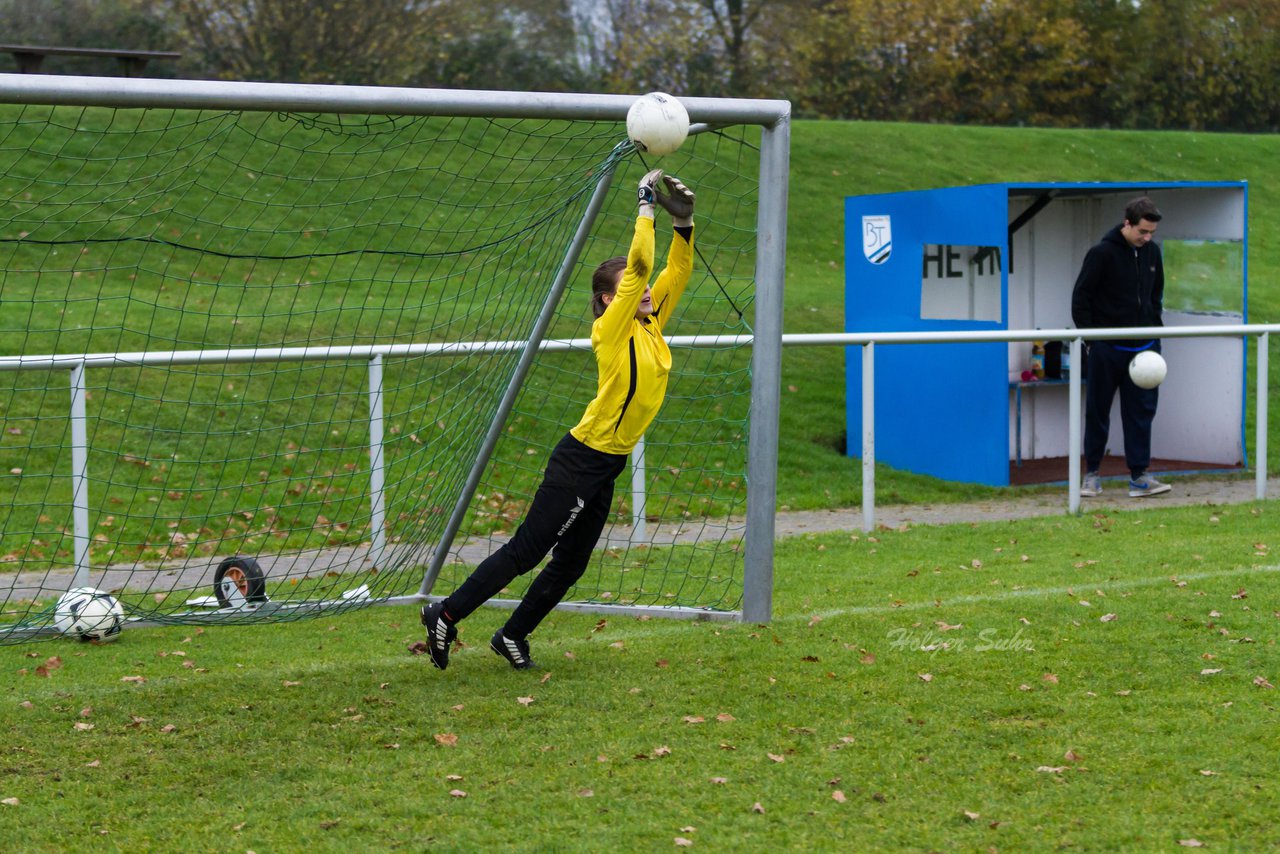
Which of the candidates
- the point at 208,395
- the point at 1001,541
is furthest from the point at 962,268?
the point at 208,395

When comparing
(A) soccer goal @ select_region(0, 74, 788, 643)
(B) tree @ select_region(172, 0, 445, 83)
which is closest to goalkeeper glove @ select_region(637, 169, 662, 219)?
(A) soccer goal @ select_region(0, 74, 788, 643)

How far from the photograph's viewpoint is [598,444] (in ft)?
18.1

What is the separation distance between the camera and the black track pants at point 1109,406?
10.2 metres

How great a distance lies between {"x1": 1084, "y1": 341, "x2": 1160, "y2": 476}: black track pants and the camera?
33.4ft

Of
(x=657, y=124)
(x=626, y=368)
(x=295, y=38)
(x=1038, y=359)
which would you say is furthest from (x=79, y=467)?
(x=295, y=38)

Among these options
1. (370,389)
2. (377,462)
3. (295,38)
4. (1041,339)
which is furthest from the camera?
(295,38)

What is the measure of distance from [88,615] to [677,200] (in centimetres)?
333

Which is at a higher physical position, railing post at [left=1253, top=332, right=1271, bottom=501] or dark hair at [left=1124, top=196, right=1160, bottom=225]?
dark hair at [left=1124, top=196, right=1160, bottom=225]

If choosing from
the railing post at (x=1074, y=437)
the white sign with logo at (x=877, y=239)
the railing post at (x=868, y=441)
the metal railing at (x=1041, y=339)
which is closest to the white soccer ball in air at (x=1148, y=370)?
the metal railing at (x=1041, y=339)

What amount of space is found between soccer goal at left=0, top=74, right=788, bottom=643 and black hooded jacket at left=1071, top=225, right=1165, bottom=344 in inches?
101

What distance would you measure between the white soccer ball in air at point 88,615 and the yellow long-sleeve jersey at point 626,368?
8.13 feet

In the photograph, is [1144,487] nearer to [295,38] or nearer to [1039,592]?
[1039,592]

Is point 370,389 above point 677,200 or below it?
below

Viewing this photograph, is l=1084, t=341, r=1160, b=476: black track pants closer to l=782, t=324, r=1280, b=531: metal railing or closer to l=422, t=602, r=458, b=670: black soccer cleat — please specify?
l=782, t=324, r=1280, b=531: metal railing
